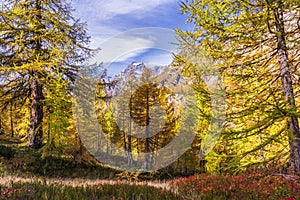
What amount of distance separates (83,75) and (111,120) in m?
11.6

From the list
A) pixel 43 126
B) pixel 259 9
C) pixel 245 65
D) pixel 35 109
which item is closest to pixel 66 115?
pixel 43 126

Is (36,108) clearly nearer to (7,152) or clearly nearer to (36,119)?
(36,119)

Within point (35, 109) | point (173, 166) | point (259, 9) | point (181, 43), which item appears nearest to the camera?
point (259, 9)

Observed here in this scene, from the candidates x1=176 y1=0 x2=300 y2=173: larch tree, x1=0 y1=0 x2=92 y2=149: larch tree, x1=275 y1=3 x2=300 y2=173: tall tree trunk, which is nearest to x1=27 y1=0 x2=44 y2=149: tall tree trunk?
x1=0 y1=0 x2=92 y2=149: larch tree

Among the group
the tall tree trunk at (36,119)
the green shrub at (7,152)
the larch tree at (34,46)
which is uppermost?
the larch tree at (34,46)

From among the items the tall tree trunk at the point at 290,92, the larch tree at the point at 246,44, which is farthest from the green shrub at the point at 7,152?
the tall tree trunk at the point at 290,92

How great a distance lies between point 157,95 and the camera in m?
21.7

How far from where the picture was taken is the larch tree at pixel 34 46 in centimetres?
1496

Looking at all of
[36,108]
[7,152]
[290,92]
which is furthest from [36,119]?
[290,92]

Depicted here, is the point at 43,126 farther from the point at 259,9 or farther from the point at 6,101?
the point at 259,9

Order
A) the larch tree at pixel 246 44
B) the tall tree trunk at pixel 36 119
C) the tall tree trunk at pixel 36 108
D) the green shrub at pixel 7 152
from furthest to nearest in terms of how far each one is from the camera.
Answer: the tall tree trunk at pixel 36 119 → the tall tree trunk at pixel 36 108 → the green shrub at pixel 7 152 → the larch tree at pixel 246 44

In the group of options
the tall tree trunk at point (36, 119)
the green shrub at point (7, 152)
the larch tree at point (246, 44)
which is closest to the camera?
the larch tree at point (246, 44)

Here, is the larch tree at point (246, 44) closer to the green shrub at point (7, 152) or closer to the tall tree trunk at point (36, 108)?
the tall tree trunk at point (36, 108)

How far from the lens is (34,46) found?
645 inches
